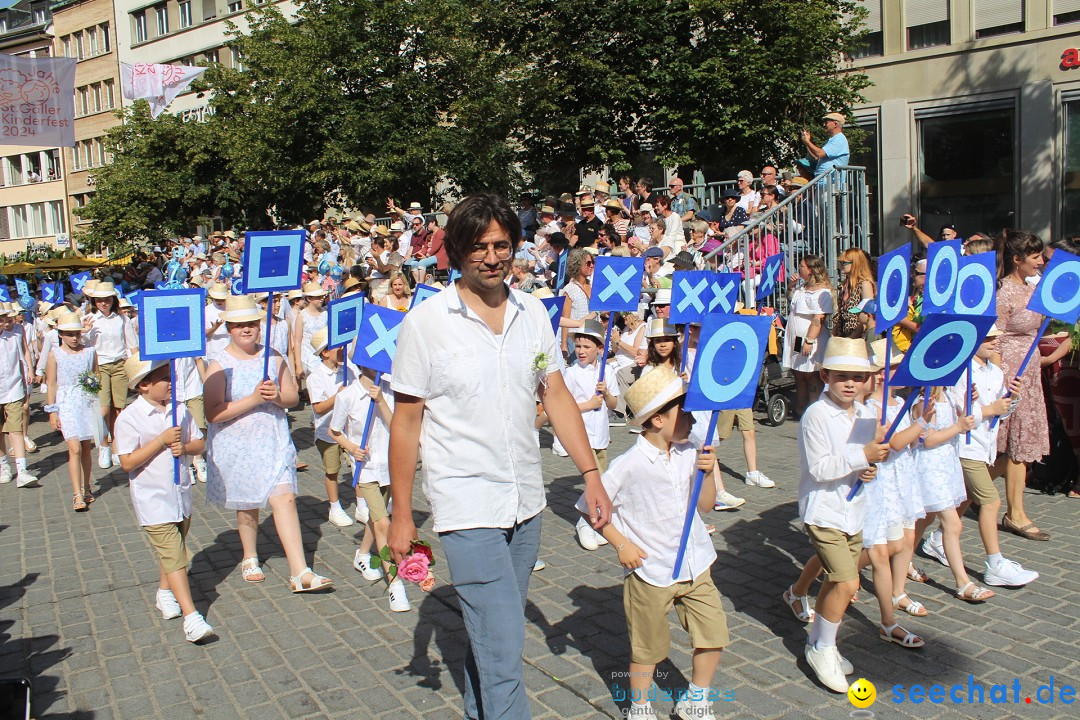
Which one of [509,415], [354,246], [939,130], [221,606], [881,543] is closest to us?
[509,415]

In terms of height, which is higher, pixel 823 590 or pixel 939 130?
pixel 939 130

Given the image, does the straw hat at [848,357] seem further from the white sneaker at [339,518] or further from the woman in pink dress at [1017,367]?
the white sneaker at [339,518]

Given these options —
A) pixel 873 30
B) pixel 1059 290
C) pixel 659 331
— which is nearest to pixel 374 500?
pixel 659 331

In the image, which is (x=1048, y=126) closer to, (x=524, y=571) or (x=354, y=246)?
(x=354, y=246)

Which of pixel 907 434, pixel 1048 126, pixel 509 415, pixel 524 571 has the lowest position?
pixel 524 571

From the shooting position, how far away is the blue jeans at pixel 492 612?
360 centimetres

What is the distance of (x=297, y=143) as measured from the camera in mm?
28469

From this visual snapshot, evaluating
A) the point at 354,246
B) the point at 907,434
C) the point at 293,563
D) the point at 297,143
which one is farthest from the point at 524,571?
the point at 297,143

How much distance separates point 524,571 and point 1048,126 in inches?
882

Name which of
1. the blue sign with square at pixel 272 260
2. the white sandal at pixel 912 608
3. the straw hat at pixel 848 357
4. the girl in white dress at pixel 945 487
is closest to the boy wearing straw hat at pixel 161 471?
the blue sign with square at pixel 272 260

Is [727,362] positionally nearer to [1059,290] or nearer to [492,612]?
[492,612]

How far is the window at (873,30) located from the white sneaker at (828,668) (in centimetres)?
2274

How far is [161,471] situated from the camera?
5.82 m

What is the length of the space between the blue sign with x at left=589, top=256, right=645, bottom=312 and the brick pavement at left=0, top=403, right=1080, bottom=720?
1.87 metres
